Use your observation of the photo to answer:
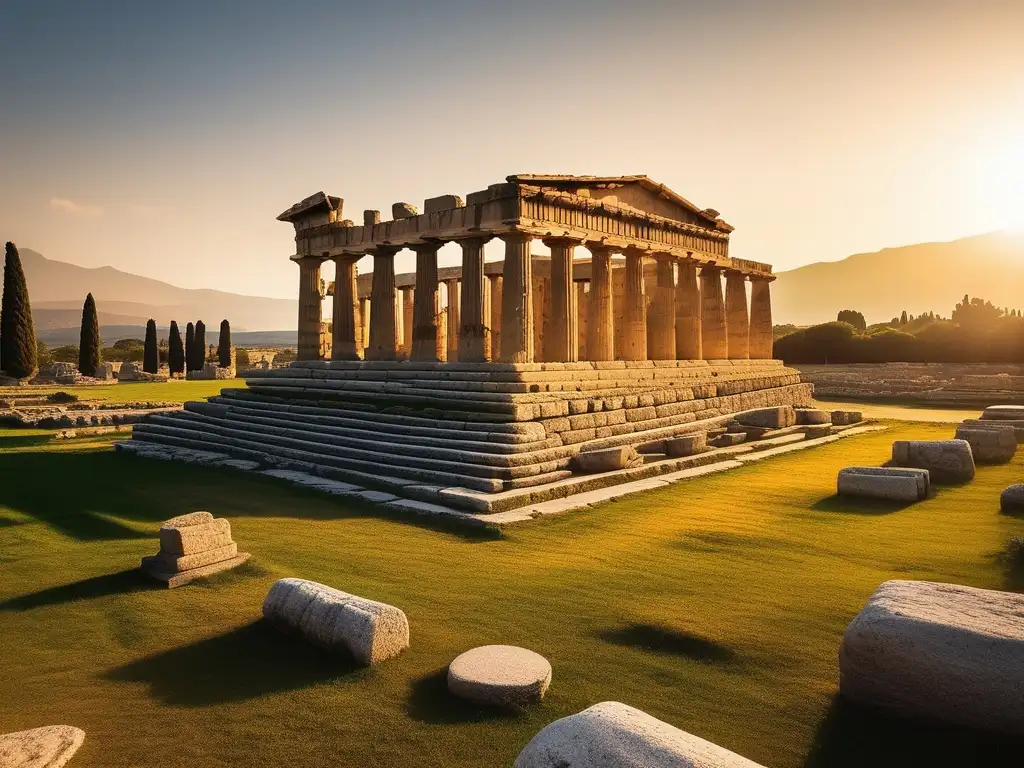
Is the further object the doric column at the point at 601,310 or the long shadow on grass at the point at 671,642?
the doric column at the point at 601,310

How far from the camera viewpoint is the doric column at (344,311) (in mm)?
20266

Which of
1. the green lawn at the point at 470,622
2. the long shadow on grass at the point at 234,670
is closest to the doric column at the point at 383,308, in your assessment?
the green lawn at the point at 470,622

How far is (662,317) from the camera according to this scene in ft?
68.2

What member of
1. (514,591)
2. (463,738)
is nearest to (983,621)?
(463,738)

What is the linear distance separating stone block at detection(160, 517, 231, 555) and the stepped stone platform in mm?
3608

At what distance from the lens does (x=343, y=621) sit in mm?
5074

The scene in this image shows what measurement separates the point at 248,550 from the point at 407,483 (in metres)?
3.53

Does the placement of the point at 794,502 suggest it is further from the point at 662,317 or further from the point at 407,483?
the point at 662,317

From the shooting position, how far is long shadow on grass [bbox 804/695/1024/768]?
3.59m

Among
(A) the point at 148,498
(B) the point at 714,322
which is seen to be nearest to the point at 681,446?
(A) the point at 148,498

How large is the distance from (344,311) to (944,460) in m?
15.8

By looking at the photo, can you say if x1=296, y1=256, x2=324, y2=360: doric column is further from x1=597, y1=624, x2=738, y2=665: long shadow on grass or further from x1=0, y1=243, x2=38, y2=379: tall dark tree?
x1=0, y1=243, x2=38, y2=379: tall dark tree

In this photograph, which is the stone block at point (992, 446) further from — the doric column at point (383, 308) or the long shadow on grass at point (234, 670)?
the doric column at point (383, 308)

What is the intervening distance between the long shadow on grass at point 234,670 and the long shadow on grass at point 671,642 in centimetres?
203
